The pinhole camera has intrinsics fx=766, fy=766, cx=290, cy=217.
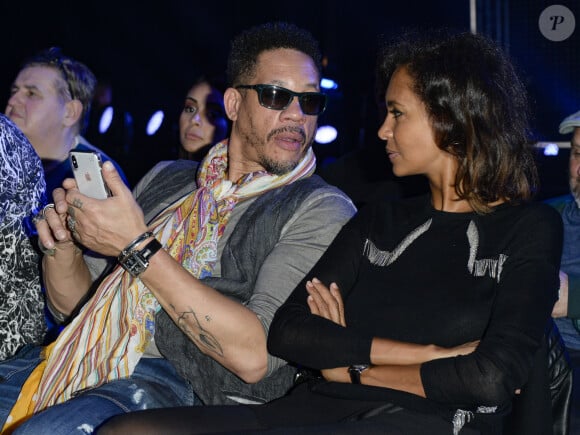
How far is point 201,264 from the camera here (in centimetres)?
235

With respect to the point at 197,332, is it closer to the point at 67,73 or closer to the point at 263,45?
the point at 263,45

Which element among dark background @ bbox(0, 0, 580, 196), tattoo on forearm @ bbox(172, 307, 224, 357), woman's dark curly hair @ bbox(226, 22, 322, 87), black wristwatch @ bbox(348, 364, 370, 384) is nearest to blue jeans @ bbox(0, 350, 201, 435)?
tattoo on forearm @ bbox(172, 307, 224, 357)

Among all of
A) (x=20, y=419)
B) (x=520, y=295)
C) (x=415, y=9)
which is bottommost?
(x=20, y=419)

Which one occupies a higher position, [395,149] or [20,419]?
[395,149]

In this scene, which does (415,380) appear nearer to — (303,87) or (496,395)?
(496,395)

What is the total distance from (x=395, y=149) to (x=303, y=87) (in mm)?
544

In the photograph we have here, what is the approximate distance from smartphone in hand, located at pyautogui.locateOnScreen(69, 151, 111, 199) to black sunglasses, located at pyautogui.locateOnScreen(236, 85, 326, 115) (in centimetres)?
71

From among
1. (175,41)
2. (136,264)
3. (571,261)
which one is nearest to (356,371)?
(136,264)

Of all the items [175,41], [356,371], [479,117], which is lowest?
[356,371]

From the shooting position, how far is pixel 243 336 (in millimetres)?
2074

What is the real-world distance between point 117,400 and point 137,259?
1.27ft

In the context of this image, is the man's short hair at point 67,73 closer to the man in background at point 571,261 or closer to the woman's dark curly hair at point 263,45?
the woman's dark curly hair at point 263,45

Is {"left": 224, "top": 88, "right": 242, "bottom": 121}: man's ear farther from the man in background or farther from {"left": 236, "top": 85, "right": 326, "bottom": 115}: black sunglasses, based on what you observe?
the man in background

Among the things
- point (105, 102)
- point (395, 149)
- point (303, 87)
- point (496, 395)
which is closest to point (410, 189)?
point (303, 87)
